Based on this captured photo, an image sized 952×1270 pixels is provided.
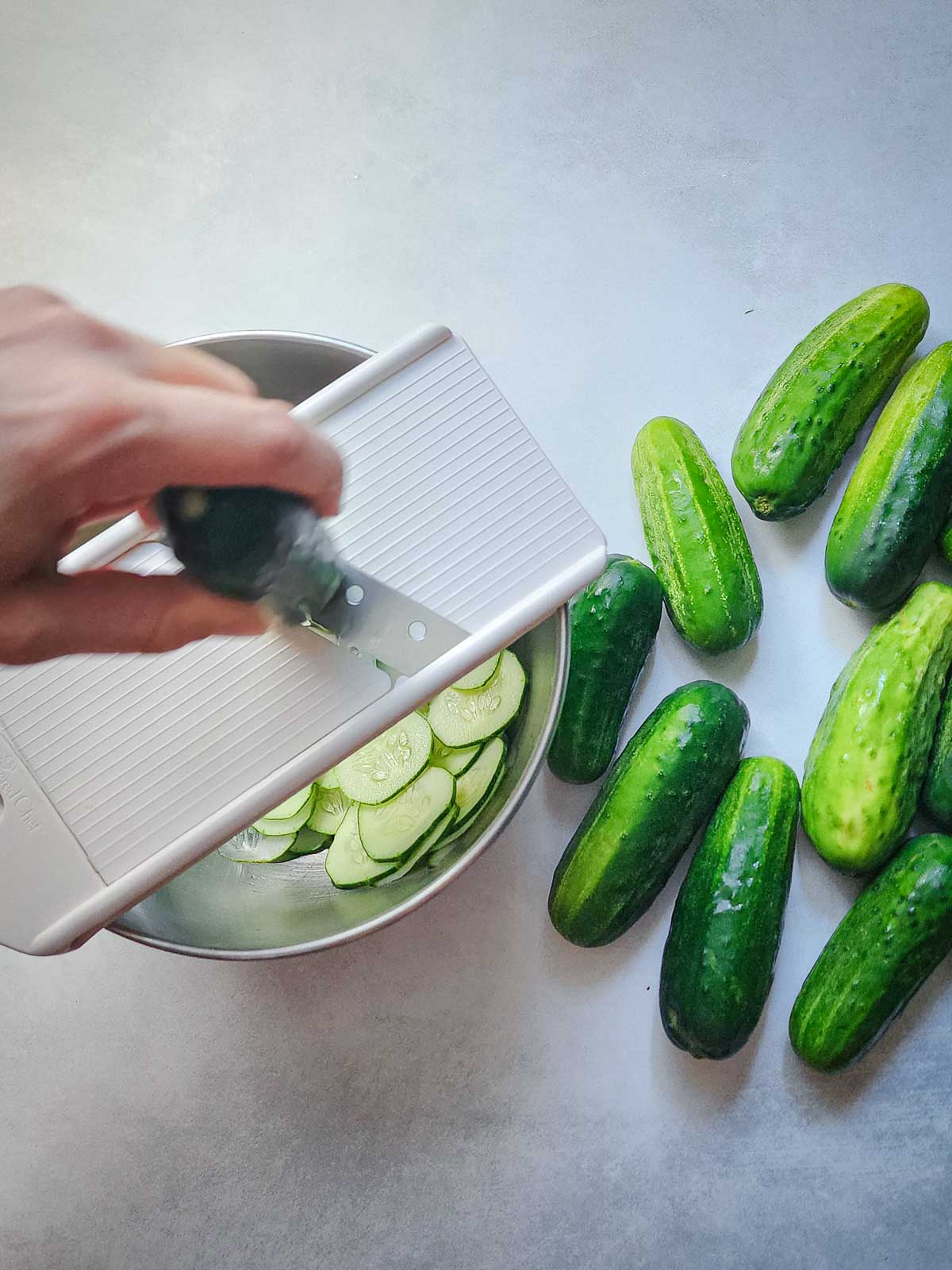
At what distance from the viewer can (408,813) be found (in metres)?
1.07

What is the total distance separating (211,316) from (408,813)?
27.1 inches

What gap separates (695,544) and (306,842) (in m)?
0.55

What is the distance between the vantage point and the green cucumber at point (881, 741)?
1.12 meters

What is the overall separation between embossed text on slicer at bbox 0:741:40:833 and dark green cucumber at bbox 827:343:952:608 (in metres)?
0.88

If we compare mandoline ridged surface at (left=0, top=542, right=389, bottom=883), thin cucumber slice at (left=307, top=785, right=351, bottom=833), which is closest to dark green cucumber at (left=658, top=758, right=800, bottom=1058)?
thin cucumber slice at (left=307, top=785, right=351, bottom=833)

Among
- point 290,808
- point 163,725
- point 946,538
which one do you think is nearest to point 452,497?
point 163,725

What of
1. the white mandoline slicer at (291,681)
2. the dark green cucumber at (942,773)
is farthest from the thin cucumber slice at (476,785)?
the dark green cucumber at (942,773)

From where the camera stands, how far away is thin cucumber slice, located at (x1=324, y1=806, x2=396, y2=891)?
1.08 metres

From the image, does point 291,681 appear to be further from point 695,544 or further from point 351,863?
point 695,544

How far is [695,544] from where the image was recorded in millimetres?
1182

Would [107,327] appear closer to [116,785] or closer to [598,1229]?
[116,785]

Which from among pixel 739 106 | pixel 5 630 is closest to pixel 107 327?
pixel 5 630

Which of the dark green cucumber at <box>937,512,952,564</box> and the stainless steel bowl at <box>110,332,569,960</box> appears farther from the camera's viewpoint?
the dark green cucumber at <box>937,512,952,564</box>

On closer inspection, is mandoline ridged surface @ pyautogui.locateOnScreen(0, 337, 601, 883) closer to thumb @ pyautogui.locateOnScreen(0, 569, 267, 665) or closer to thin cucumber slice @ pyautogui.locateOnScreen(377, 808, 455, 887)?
thumb @ pyautogui.locateOnScreen(0, 569, 267, 665)
